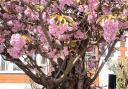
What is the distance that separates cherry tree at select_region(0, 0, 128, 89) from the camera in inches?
254

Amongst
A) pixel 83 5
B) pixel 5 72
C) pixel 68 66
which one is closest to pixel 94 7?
pixel 83 5

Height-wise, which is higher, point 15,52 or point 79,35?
point 79,35

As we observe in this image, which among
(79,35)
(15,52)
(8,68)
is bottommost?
(8,68)

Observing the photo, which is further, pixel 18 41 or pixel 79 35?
pixel 79 35

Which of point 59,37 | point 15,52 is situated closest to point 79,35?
point 59,37

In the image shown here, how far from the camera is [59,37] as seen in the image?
6.34 metres

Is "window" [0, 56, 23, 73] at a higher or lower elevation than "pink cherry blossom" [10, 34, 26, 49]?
lower

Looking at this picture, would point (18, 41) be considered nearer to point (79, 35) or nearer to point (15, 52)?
point (15, 52)

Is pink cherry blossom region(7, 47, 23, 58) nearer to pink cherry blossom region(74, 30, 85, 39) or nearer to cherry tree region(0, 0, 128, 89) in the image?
cherry tree region(0, 0, 128, 89)

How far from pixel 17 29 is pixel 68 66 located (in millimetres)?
933

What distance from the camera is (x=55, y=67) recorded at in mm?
7109

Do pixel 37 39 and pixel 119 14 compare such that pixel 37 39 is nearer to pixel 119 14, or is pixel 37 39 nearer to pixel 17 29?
pixel 17 29

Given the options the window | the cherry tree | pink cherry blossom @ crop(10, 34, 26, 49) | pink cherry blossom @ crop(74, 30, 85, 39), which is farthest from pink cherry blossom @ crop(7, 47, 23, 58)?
the window

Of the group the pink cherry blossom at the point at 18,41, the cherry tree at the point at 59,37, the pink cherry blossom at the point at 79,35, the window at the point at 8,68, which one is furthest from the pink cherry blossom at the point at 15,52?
the window at the point at 8,68
